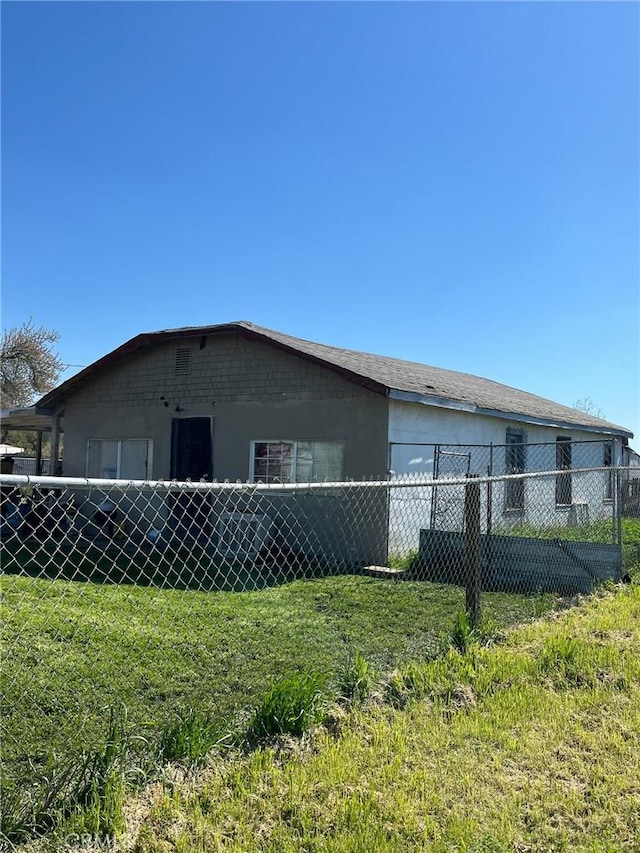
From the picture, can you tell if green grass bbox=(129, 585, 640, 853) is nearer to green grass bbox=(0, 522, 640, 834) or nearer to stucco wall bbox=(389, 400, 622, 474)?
green grass bbox=(0, 522, 640, 834)

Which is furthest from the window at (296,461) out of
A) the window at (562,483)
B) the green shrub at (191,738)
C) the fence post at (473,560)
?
the green shrub at (191,738)

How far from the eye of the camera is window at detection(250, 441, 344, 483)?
39.3 feet

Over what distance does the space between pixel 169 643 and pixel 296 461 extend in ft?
23.2

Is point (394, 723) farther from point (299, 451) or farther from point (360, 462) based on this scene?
point (299, 451)

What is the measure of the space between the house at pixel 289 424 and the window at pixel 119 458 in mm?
27

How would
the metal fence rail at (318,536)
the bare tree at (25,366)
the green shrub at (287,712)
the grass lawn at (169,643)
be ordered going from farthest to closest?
the bare tree at (25,366) < the metal fence rail at (318,536) < the grass lawn at (169,643) < the green shrub at (287,712)

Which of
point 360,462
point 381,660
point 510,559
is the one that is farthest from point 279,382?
point 381,660

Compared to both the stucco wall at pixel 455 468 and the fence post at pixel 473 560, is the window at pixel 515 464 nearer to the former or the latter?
the stucco wall at pixel 455 468

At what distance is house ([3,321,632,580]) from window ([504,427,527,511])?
0.04 metres

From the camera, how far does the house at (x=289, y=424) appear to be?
11.5m

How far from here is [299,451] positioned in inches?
491

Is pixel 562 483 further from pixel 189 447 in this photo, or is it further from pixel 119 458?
pixel 119 458

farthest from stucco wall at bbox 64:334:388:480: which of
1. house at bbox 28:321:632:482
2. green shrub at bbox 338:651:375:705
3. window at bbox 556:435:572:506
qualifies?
window at bbox 556:435:572:506

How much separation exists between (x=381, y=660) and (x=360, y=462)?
6.39m
